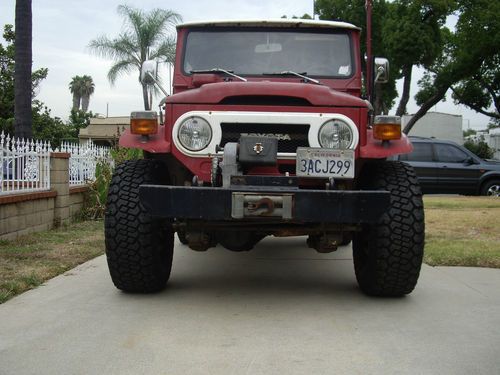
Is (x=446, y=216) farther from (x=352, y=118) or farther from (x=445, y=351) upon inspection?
(x=445, y=351)

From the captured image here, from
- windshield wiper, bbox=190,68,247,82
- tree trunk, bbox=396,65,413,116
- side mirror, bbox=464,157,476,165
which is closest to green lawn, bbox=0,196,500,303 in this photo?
windshield wiper, bbox=190,68,247,82

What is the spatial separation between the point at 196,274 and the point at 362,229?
200 cm

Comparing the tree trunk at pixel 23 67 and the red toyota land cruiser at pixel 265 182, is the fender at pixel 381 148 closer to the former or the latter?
the red toyota land cruiser at pixel 265 182

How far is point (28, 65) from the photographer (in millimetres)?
12023

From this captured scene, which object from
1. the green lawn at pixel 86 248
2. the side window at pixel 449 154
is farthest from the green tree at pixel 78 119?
the green lawn at pixel 86 248

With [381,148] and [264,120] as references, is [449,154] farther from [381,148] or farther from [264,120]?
[264,120]

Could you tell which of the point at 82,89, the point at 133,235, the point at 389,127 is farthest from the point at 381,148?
the point at 82,89

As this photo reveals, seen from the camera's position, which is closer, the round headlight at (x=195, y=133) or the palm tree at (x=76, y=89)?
the round headlight at (x=195, y=133)

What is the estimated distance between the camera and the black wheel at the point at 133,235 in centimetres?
487

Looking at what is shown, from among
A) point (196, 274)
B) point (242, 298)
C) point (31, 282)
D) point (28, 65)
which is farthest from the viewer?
point (28, 65)

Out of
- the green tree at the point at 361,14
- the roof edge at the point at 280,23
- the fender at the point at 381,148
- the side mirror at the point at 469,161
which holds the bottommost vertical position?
the side mirror at the point at 469,161

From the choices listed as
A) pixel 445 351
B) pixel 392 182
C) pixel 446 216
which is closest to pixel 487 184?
pixel 446 216

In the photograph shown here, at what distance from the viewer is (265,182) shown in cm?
453

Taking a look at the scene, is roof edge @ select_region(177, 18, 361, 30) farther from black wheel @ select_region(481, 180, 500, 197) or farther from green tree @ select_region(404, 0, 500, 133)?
green tree @ select_region(404, 0, 500, 133)
